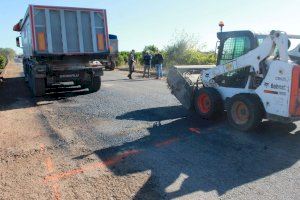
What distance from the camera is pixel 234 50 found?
7691 millimetres

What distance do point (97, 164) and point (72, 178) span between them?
0.60 m

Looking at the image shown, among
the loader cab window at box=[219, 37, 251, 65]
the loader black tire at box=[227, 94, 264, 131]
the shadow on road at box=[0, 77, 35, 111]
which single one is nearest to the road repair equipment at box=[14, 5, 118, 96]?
the shadow on road at box=[0, 77, 35, 111]

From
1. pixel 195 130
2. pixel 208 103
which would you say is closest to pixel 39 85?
pixel 208 103

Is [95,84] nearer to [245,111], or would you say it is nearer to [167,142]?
[167,142]

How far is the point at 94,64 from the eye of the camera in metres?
12.6

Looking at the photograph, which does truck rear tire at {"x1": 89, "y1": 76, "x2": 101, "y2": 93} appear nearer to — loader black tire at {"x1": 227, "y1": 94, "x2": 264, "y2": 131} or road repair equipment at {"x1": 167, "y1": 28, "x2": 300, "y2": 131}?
road repair equipment at {"x1": 167, "y1": 28, "x2": 300, "y2": 131}

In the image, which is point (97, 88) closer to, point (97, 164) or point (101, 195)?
point (97, 164)

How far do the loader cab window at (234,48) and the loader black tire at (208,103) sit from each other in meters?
0.79

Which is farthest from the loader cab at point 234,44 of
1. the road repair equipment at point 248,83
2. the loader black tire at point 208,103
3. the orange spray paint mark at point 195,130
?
the orange spray paint mark at point 195,130

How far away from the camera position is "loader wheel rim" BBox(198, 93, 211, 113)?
810 centimetres

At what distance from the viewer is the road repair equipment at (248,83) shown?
6.27 metres

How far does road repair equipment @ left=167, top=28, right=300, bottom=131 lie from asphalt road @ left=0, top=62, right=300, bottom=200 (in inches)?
15.5

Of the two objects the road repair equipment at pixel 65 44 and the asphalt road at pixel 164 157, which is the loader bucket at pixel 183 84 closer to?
the asphalt road at pixel 164 157

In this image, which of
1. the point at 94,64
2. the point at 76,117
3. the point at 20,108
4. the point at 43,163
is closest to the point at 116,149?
the point at 43,163
